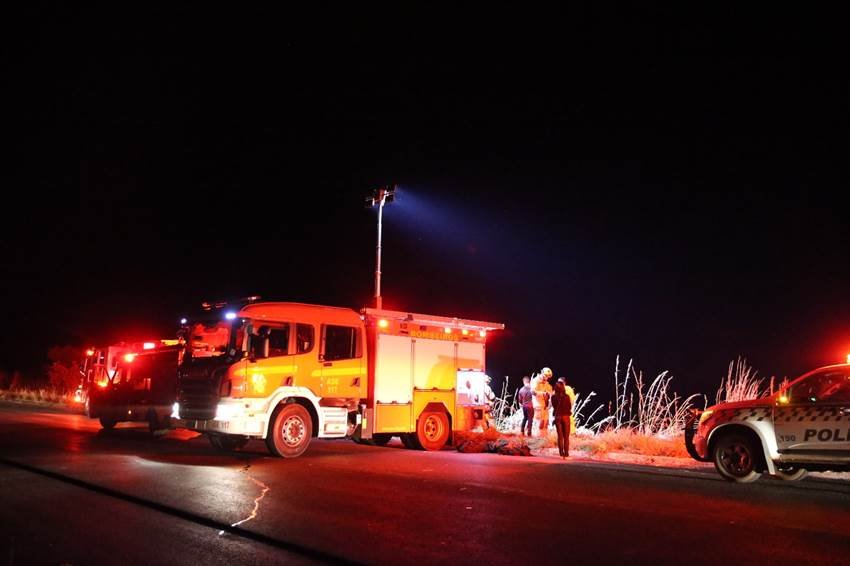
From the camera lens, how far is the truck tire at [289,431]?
529 inches

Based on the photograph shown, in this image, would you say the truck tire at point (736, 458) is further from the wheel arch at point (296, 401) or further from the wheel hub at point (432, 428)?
the wheel arch at point (296, 401)

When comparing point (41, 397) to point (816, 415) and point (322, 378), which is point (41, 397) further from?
point (816, 415)

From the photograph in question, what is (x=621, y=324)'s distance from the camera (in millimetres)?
92875

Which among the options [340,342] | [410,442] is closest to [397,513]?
[340,342]

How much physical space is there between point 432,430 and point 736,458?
22.9ft

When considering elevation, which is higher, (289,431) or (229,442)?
(289,431)

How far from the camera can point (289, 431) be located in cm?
1374

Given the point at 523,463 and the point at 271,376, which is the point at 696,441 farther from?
the point at 271,376

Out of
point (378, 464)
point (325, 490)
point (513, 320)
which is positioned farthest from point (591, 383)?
point (325, 490)

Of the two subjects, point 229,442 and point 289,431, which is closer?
point 289,431

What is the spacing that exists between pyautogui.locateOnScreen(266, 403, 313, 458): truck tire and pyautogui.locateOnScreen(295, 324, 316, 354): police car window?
1075mm

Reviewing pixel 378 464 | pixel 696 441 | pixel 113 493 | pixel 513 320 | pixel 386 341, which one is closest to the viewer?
pixel 113 493

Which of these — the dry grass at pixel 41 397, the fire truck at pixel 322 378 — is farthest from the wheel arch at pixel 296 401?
the dry grass at pixel 41 397

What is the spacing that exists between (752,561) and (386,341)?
10.2 metres
